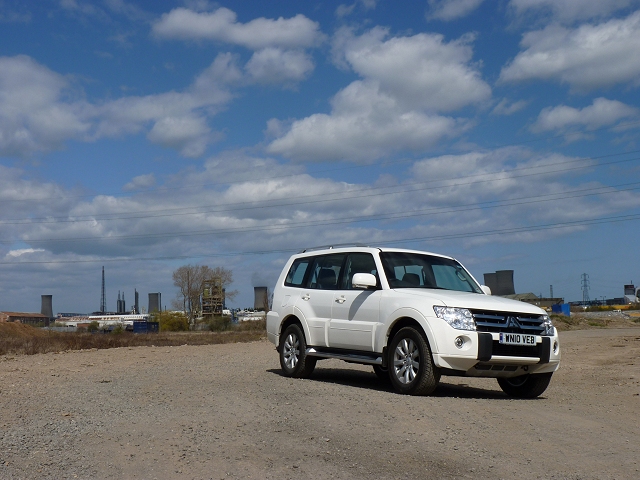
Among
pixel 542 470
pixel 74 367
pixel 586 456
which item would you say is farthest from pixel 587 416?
pixel 74 367

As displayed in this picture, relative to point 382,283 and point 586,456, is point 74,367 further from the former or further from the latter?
point 586,456

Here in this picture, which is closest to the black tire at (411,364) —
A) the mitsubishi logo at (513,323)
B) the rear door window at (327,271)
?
the mitsubishi logo at (513,323)

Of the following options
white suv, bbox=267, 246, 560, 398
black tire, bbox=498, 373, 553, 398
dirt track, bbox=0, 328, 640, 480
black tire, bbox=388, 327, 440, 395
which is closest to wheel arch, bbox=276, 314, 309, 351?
white suv, bbox=267, 246, 560, 398

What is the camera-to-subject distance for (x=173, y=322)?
346 ft

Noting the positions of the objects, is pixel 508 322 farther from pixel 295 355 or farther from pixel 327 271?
pixel 295 355

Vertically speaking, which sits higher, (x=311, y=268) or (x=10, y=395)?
(x=311, y=268)

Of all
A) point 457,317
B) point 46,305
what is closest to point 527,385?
point 457,317

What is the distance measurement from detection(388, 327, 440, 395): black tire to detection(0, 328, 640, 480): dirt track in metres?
0.34

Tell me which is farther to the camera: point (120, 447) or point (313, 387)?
point (313, 387)

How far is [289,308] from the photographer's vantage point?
12.4 m

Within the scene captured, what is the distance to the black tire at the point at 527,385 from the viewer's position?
1027 cm

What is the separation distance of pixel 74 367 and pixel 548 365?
1005 cm

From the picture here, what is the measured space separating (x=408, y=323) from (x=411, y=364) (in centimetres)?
57

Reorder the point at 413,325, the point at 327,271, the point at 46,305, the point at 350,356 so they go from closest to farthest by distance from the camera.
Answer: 1. the point at 413,325
2. the point at 350,356
3. the point at 327,271
4. the point at 46,305
